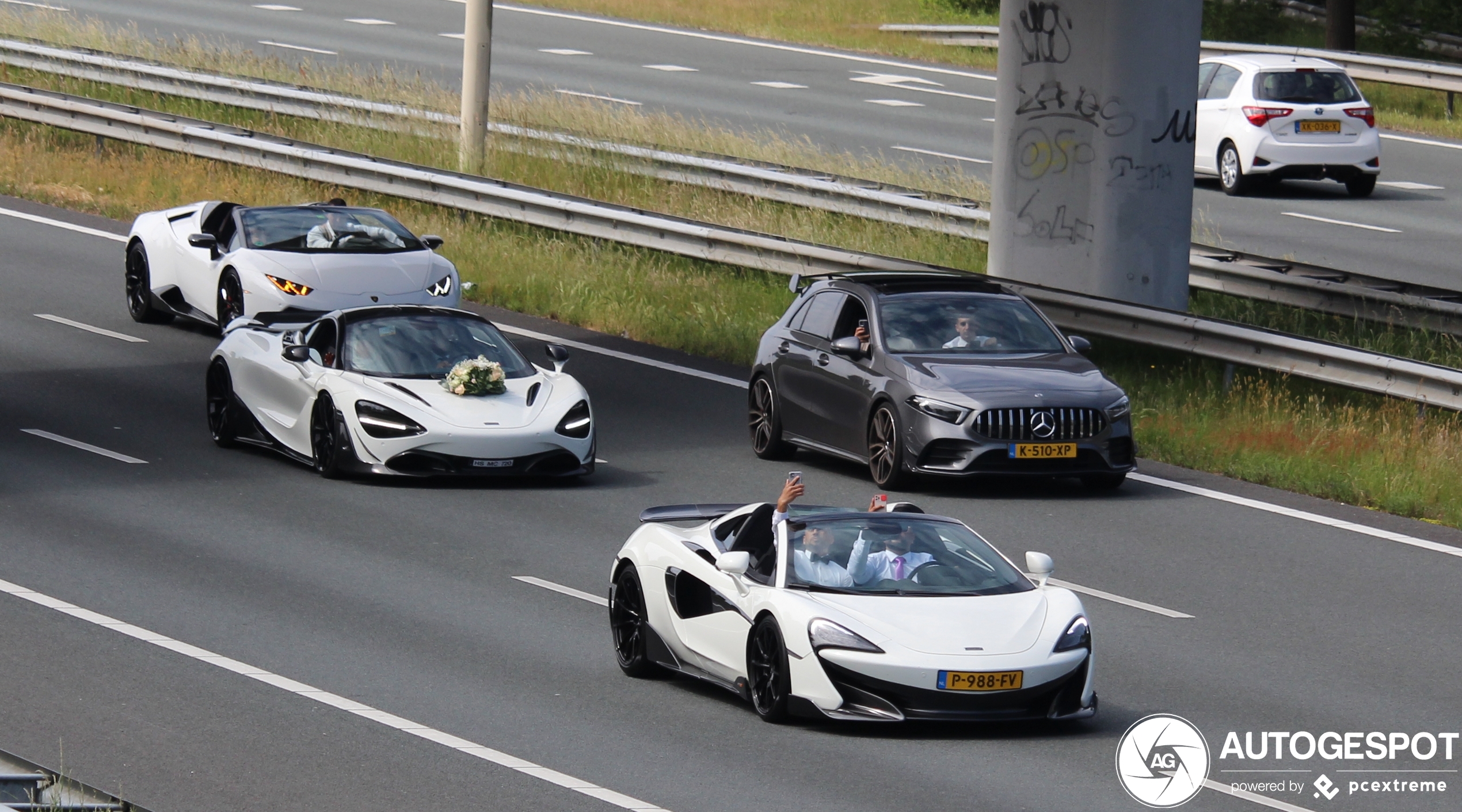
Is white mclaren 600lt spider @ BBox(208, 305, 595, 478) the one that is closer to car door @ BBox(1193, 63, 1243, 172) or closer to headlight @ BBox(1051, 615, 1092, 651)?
headlight @ BBox(1051, 615, 1092, 651)

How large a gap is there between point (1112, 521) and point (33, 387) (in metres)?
10.4

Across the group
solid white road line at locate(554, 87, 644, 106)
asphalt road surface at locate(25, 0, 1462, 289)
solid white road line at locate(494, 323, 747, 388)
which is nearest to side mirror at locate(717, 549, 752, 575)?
solid white road line at locate(494, 323, 747, 388)

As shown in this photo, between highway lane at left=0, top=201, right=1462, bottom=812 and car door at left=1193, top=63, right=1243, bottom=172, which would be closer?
highway lane at left=0, top=201, right=1462, bottom=812

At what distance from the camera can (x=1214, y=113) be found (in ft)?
116

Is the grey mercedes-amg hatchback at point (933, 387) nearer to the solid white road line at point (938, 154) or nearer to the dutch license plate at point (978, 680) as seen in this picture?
the dutch license plate at point (978, 680)

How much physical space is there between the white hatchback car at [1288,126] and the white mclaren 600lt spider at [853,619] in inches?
904

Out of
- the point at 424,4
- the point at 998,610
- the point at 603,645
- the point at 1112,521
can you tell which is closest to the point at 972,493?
the point at 1112,521

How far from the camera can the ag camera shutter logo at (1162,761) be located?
10.8m

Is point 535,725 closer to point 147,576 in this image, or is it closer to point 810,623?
point 810,623

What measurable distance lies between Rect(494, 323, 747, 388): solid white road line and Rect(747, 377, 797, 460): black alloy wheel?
270 cm

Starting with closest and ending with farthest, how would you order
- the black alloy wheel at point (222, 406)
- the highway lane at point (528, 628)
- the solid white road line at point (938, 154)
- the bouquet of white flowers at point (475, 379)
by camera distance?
the highway lane at point (528, 628)
the bouquet of white flowers at point (475, 379)
the black alloy wheel at point (222, 406)
the solid white road line at point (938, 154)

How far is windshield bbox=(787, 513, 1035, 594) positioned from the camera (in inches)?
482

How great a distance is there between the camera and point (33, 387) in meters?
22.0

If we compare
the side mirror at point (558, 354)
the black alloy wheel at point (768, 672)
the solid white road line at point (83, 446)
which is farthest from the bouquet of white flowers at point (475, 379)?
the black alloy wheel at point (768, 672)
